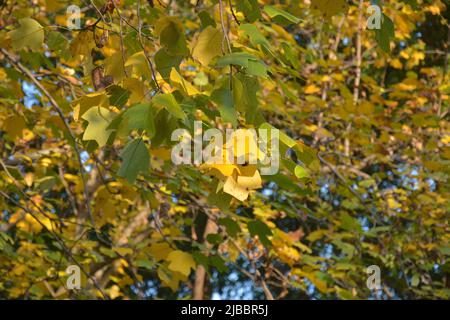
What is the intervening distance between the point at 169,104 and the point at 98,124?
0.23 metres

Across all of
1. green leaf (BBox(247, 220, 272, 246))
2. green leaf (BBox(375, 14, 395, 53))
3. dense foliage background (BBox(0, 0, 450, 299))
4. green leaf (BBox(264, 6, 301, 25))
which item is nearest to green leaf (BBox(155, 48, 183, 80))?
dense foliage background (BBox(0, 0, 450, 299))

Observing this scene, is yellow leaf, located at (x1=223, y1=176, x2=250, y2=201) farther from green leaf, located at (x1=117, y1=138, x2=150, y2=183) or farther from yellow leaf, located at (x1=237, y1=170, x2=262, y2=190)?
green leaf, located at (x1=117, y1=138, x2=150, y2=183)

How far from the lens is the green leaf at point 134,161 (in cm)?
139

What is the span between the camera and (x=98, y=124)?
1.56 metres

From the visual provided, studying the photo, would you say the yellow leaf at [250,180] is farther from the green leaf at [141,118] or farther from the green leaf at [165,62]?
the green leaf at [165,62]

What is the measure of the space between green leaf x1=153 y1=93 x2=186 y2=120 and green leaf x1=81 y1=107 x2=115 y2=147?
0.57 feet

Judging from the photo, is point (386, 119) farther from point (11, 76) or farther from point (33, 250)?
point (11, 76)

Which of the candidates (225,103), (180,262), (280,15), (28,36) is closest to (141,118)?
(225,103)

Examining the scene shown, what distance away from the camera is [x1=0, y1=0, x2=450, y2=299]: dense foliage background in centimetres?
159

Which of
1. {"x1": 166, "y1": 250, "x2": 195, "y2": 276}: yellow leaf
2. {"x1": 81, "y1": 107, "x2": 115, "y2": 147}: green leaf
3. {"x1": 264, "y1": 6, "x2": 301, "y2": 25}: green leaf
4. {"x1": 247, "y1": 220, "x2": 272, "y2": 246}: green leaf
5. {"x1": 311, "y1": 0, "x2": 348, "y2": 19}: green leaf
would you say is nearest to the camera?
{"x1": 81, "y1": 107, "x2": 115, "y2": 147}: green leaf

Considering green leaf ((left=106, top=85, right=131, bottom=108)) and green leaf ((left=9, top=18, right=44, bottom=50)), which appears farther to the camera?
green leaf ((left=9, top=18, right=44, bottom=50))

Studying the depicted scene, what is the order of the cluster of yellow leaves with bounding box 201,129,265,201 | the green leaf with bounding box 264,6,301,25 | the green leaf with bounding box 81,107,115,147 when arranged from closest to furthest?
Answer: 1. the cluster of yellow leaves with bounding box 201,129,265,201
2. the green leaf with bounding box 81,107,115,147
3. the green leaf with bounding box 264,6,301,25
